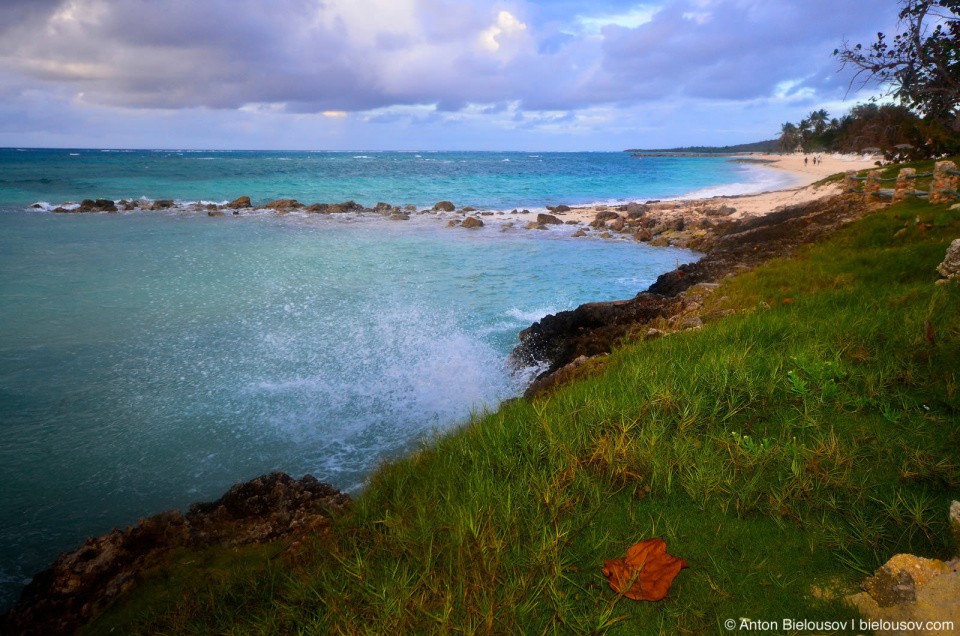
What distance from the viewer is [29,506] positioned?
17.8ft

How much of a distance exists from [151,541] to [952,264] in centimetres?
868

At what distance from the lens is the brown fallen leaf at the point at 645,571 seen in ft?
Result: 8.31

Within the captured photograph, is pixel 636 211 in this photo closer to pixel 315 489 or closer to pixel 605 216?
pixel 605 216

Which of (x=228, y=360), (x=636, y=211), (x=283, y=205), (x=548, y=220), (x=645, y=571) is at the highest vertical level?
(x=283, y=205)

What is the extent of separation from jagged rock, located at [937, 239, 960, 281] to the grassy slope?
4.21ft

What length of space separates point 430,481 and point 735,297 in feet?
20.9

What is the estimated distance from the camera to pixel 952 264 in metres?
5.95

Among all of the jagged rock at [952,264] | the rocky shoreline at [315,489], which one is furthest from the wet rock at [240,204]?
the jagged rock at [952,264]

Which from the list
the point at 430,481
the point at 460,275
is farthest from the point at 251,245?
the point at 430,481

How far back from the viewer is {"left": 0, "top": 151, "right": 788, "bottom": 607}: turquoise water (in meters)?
6.04

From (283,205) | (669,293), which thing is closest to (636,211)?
(669,293)

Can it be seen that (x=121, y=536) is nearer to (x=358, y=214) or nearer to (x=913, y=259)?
(x=913, y=259)

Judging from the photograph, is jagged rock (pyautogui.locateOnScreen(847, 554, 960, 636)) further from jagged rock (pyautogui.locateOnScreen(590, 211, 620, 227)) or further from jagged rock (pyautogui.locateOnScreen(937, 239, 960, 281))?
jagged rock (pyautogui.locateOnScreen(590, 211, 620, 227))

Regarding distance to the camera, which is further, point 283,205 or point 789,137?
point 789,137
